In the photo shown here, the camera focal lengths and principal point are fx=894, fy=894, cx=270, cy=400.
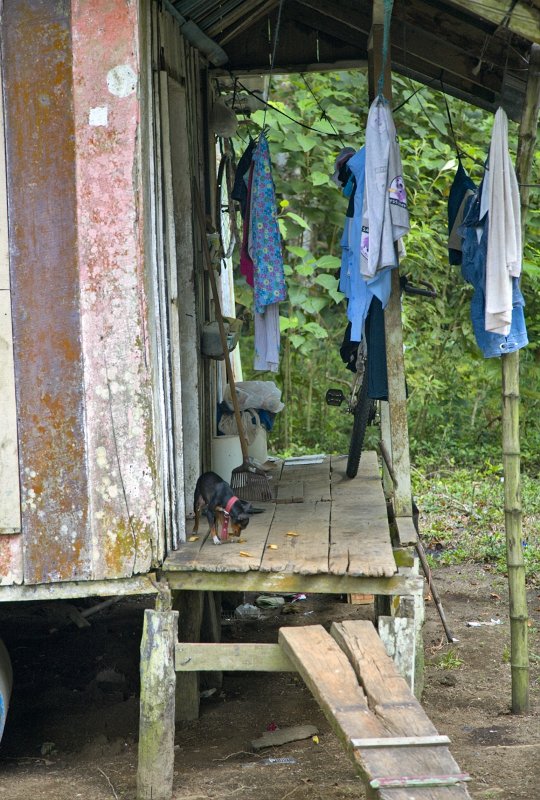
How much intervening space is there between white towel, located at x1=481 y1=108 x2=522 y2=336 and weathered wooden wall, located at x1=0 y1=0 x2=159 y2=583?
174cm

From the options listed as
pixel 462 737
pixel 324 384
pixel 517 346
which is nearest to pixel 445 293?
pixel 324 384

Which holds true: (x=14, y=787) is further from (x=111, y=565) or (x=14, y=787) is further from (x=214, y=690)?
(x=214, y=690)

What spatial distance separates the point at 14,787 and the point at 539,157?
8.04m

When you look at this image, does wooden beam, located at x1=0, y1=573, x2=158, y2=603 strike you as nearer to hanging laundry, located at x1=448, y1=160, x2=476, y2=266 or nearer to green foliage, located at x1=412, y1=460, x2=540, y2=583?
hanging laundry, located at x1=448, y1=160, x2=476, y2=266

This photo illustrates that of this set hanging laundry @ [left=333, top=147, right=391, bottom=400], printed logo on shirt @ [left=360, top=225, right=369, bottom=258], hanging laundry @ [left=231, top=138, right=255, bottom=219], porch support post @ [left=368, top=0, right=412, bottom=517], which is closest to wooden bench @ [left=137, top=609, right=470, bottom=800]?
porch support post @ [left=368, top=0, right=412, bottom=517]

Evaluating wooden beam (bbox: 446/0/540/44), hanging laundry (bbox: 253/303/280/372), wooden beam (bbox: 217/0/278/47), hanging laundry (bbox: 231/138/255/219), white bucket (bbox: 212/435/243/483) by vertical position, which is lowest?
white bucket (bbox: 212/435/243/483)

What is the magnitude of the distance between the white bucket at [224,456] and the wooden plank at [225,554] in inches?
47.7

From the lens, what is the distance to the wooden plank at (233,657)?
12.8ft

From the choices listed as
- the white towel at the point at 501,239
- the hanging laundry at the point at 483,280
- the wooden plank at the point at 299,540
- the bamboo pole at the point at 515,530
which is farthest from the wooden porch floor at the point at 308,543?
the white towel at the point at 501,239

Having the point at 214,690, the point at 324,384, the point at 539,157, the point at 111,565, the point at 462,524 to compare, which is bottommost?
the point at 214,690

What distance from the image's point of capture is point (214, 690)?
555cm

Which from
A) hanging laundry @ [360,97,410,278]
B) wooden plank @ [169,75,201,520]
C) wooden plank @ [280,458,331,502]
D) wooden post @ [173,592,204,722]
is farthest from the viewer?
wooden plank @ [280,458,331,502]

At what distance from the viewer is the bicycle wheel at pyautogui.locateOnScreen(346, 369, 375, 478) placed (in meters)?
6.11

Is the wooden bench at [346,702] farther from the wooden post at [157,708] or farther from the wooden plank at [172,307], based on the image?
the wooden plank at [172,307]
